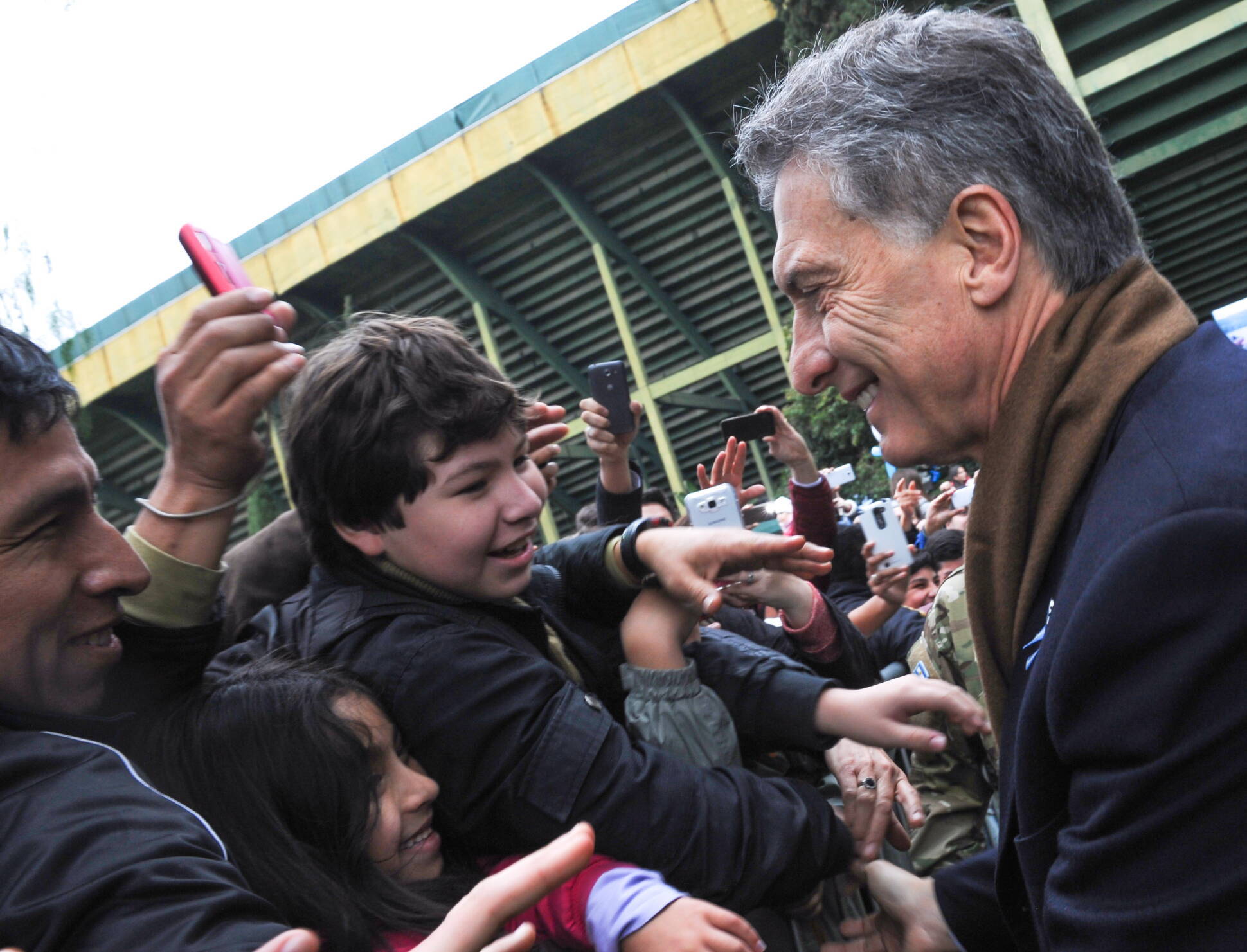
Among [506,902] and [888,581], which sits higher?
[506,902]

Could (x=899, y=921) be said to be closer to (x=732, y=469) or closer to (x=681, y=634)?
(x=681, y=634)

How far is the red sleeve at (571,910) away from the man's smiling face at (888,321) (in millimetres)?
794

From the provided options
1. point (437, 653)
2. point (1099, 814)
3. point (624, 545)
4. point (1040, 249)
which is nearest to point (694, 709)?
point (624, 545)

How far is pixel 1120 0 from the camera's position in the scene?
914 cm

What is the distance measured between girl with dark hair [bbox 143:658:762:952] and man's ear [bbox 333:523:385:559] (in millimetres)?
241

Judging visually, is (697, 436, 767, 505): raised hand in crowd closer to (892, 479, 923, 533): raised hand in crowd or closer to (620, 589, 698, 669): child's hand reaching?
(620, 589, 698, 669): child's hand reaching

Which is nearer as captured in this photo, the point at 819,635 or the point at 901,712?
the point at 901,712

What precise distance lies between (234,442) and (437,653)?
461 millimetres

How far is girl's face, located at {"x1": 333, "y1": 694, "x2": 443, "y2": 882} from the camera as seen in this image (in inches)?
62.9

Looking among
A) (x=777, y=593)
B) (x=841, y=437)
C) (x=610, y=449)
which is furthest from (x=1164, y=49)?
(x=777, y=593)

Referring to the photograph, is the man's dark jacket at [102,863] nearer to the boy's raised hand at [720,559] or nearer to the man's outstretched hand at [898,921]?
the boy's raised hand at [720,559]

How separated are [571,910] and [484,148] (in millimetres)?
11945

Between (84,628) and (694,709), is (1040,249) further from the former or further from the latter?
(84,628)

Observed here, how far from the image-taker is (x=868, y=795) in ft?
6.24
